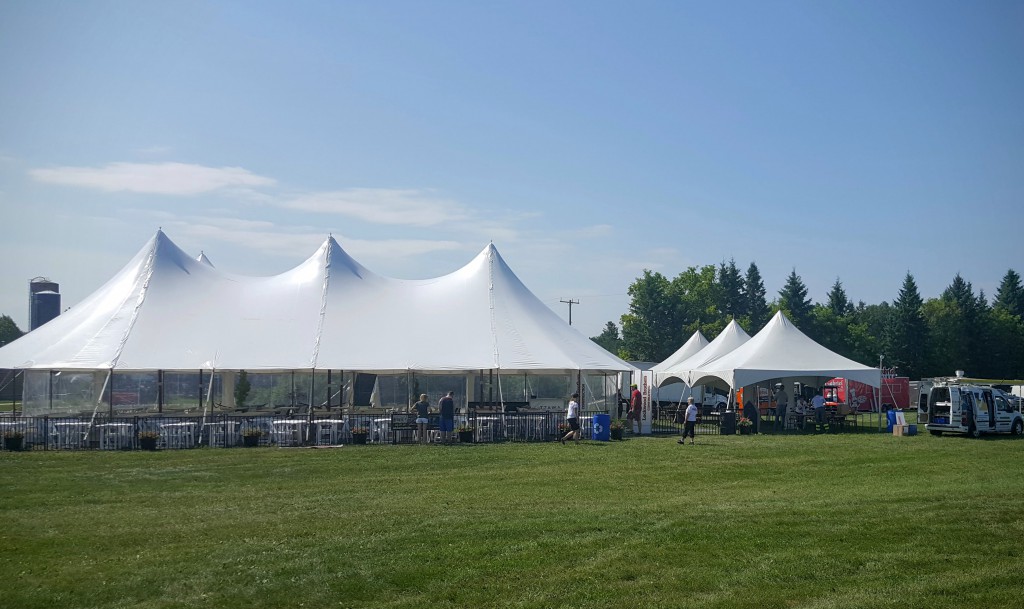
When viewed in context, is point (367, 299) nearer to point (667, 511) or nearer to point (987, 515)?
point (667, 511)

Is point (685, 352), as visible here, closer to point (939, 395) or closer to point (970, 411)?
point (939, 395)

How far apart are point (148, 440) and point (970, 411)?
21.0 meters

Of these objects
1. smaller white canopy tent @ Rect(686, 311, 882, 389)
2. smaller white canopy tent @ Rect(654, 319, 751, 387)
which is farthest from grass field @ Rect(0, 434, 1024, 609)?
smaller white canopy tent @ Rect(654, 319, 751, 387)

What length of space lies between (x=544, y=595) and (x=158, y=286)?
20.5 m

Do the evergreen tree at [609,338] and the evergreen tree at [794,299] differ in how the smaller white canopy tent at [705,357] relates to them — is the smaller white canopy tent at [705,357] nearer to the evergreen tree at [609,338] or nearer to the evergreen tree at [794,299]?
the evergreen tree at [794,299]

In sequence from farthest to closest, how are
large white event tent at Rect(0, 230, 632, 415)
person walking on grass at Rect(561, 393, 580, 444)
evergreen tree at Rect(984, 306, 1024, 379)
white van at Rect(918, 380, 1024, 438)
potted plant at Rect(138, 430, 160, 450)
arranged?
evergreen tree at Rect(984, 306, 1024, 379), white van at Rect(918, 380, 1024, 438), large white event tent at Rect(0, 230, 632, 415), person walking on grass at Rect(561, 393, 580, 444), potted plant at Rect(138, 430, 160, 450)

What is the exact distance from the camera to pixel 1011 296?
87062 millimetres

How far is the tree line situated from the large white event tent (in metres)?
47.4

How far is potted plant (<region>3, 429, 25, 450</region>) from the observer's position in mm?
20203

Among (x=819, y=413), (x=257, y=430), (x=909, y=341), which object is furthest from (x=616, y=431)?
(x=909, y=341)

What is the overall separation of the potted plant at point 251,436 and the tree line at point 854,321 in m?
53.7

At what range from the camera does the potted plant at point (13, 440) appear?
20.2 m

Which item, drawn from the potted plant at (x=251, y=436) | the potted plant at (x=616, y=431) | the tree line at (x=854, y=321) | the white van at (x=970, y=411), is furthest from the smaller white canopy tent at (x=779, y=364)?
the tree line at (x=854, y=321)

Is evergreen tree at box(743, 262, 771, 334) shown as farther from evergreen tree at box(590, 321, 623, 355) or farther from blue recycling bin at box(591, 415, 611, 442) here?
blue recycling bin at box(591, 415, 611, 442)
